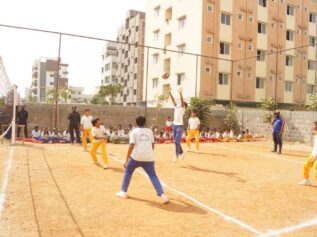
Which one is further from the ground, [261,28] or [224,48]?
[261,28]

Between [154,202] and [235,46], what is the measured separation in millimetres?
32457

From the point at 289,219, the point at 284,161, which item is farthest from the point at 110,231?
the point at 284,161

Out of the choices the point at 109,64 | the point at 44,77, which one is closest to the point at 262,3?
the point at 109,64

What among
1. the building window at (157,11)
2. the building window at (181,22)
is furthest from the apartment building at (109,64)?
the building window at (181,22)

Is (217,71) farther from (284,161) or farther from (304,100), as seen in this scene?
(284,161)

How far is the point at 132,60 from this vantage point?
60.7 metres

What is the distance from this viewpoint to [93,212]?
21.2 feet

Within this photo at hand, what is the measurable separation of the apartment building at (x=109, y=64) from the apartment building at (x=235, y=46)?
31529 millimetres

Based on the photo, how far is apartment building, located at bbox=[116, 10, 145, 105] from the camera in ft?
190

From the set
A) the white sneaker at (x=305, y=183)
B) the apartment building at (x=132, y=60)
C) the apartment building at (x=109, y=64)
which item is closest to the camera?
the white sneaker at (x=305, y=183)

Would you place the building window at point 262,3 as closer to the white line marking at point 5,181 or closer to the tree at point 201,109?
the tree at point 201,109

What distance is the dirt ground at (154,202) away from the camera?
5.75m

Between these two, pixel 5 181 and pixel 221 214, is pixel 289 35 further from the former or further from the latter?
pixel 5 181

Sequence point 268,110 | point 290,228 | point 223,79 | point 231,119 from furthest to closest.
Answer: point 223,79 < point 231,119 < point 268,110 < point 290,228
